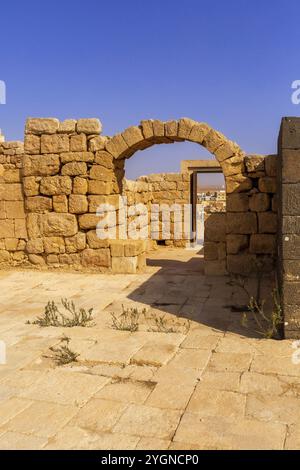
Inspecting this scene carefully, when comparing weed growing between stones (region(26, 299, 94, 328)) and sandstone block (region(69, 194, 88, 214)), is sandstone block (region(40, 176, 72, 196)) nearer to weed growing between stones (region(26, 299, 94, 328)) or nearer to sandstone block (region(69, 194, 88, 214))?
sandstone block (region(69, 194, 88, 214))

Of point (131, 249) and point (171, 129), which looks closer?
point (171, 129)

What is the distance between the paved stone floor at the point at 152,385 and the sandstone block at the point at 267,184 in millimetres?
2741

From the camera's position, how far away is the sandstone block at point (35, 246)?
8918 mm

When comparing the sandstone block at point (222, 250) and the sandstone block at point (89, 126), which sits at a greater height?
the sandstone block at point (89, 126)

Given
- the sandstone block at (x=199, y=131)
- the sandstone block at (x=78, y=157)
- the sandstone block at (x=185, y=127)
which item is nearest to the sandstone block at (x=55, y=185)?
the sandstone block at (x=78, y=157)

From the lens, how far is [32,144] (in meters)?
8.77

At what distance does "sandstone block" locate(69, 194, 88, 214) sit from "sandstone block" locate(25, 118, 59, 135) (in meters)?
1.41

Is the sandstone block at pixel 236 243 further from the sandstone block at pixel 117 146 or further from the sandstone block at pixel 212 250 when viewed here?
the sandstone block at pixel 117 146

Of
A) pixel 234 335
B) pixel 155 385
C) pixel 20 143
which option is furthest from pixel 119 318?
pixel 20 143

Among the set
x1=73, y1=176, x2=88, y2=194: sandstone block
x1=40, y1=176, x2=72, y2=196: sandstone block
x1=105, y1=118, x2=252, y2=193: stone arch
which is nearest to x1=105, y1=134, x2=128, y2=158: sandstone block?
x1=105, y1=118, x2=252, y2=193: stone arch

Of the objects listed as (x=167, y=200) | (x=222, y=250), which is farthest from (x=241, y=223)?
(x=167, y=200)

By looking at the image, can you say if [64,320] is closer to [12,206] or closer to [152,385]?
[152,385]

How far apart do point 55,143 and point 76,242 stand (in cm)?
209
